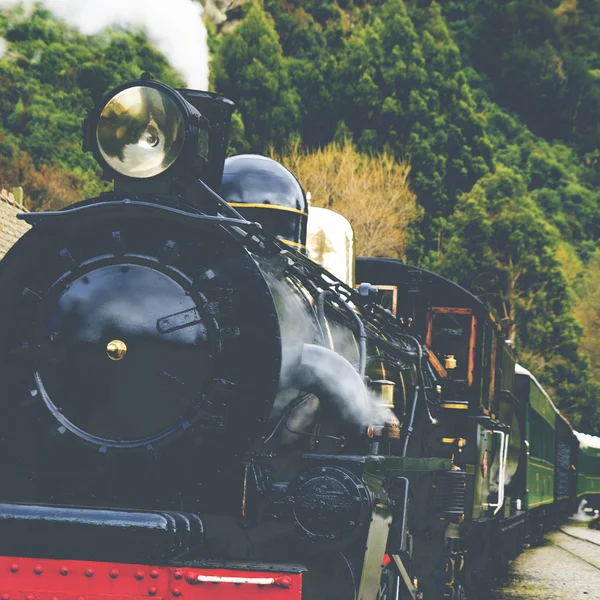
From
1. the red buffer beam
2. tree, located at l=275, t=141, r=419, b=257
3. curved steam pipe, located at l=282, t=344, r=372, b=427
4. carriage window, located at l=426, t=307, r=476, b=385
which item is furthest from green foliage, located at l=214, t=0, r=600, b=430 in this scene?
the red buffer beam

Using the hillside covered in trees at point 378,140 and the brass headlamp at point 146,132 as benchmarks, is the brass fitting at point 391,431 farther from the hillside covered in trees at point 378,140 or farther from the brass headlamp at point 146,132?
the hillside covered in trees at point 378,140

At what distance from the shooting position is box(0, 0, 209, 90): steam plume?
10.5 m

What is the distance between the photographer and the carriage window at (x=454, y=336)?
30.6ft

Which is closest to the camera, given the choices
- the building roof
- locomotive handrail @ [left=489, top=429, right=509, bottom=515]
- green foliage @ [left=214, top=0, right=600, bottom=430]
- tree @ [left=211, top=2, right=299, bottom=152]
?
locomotive handrail @ [left=489, top=429, right=509, bottom=515]

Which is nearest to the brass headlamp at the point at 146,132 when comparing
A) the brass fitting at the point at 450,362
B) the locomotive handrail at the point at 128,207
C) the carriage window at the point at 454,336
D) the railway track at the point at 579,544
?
the locomotive handrail at the point at 128,207

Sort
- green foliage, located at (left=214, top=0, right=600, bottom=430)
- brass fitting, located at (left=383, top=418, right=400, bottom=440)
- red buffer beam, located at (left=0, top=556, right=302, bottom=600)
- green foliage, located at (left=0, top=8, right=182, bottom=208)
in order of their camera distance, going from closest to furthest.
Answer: red buffer beam, located at (left=0, top=556, right=302, bottom=600) < brass fitting, located at (left=383, top=418, right=400, bottom=440) < green foliage, located at (left=214, top=0, right=600, bottom=430) < green foliage, located at (left=0, top=8, right=182, bottom=208)

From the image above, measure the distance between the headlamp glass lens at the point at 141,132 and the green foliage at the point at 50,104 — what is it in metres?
29.9

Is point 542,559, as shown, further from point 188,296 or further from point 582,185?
point 582,185

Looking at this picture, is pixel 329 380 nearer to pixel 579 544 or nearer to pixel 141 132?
pixel 141 132

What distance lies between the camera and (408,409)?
6.84 meters

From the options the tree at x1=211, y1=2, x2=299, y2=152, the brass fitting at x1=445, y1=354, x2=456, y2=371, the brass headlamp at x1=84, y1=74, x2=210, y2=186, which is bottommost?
the brass fitting at x1=445, y1=354, x2=456, y2=371

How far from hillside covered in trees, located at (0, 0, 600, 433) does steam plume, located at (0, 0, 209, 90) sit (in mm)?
8515

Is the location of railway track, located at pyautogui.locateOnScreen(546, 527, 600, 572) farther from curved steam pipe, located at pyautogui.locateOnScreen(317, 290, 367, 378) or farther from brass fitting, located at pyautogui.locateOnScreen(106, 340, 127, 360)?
brass fitting, located at pyautogui.locateOnScreen(106, 340, 127, 360)

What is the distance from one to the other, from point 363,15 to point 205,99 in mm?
60904
